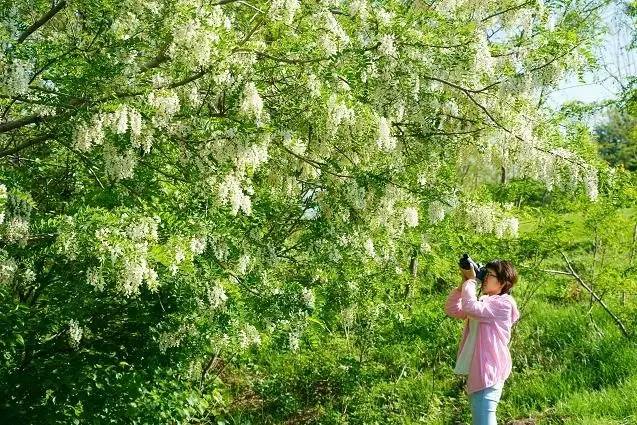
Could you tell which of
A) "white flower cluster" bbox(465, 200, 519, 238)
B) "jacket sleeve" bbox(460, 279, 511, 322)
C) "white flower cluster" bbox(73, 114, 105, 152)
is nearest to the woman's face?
"jacket sleeve" bbox(460, 279, 511, 322)

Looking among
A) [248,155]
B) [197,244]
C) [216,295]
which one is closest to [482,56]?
[248,155]

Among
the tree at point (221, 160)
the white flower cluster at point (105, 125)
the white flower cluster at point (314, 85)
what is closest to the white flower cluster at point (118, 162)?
the tree at point (221, 160)

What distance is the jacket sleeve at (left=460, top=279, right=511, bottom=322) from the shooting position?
4.20 metres

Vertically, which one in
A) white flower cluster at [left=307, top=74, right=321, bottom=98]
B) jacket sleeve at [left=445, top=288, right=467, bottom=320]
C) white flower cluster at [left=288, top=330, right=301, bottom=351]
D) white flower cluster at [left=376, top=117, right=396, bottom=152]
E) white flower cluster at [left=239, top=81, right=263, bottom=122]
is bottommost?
white flower cluster at [left=288, top=330, right=301, bottom=351]

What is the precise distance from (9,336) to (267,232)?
2.18 m

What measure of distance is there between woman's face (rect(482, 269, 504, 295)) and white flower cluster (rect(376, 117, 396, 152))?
133 cm

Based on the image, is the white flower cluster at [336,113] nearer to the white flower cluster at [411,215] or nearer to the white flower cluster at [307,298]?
the white flower cluster at [411,215]

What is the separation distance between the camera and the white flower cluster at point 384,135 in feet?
16.8

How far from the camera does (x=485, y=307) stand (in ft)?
13.9

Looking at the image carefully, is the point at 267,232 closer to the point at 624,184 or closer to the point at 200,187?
the point at 200,187

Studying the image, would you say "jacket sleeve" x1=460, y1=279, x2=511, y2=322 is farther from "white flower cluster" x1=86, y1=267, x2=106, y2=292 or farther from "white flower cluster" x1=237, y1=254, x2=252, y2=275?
"white flower cluster" x1=86, y1=267, x2=106, y2=292

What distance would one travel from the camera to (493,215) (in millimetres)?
6473

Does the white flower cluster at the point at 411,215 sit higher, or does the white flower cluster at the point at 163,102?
the white flower cluster at the point at 163,102

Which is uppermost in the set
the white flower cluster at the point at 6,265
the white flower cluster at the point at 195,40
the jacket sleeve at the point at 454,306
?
the white flower cluster at the point at 195,40
